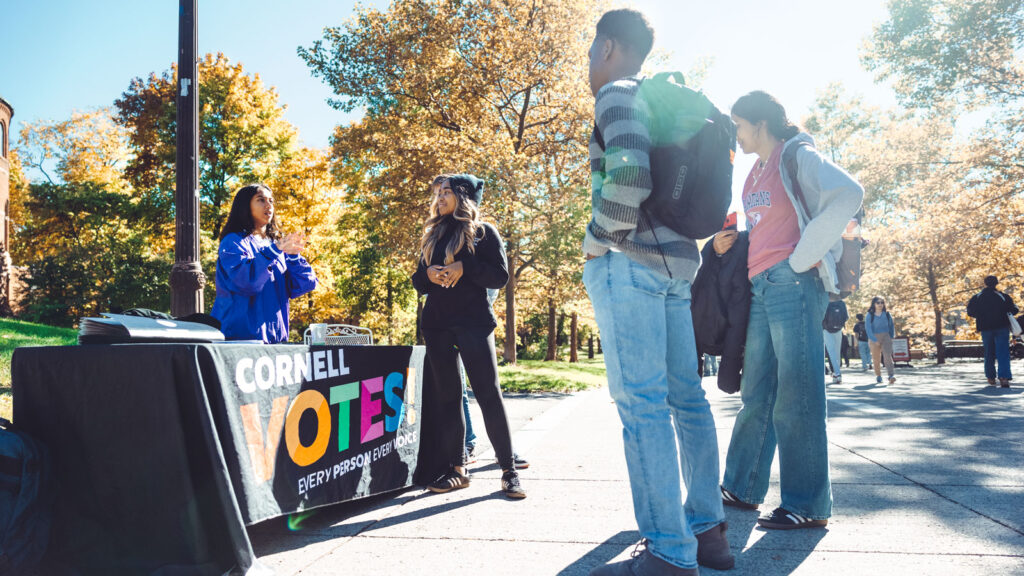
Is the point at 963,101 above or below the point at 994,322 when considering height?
above

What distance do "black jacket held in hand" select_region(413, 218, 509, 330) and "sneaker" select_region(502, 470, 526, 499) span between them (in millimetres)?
928

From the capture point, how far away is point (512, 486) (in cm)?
362

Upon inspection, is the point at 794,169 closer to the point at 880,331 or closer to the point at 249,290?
the point at 249,290

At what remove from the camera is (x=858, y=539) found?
2.79 m

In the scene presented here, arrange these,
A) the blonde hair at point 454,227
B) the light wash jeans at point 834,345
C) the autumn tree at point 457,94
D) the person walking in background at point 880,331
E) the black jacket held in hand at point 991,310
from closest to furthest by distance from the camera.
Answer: the blonde hair at point 454,227, the light wash jeans at point 834,345, the black jacket held in hand at point 991,310, the person walking in background at point 880,331, the autumn tree at point 457,94

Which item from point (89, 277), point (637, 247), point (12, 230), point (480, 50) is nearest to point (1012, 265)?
point (480, 50)

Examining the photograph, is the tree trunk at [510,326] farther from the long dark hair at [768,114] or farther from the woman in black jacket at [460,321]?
the long dark hair at [768,114]

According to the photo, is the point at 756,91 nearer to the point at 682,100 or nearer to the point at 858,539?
the point at 682,100

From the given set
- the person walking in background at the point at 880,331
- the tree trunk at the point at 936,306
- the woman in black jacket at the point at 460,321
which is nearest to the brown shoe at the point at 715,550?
the woman in black jacket at the point at 460,321

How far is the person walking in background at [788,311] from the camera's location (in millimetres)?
2939

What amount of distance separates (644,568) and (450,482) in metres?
1.92

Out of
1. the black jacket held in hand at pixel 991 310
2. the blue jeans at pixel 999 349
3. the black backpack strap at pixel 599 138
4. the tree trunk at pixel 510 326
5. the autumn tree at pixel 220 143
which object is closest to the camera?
the black backpack strap at pixel 599 138

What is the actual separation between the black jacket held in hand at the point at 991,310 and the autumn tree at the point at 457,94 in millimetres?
8703

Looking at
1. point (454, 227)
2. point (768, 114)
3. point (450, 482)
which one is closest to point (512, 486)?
point (450, 482)
